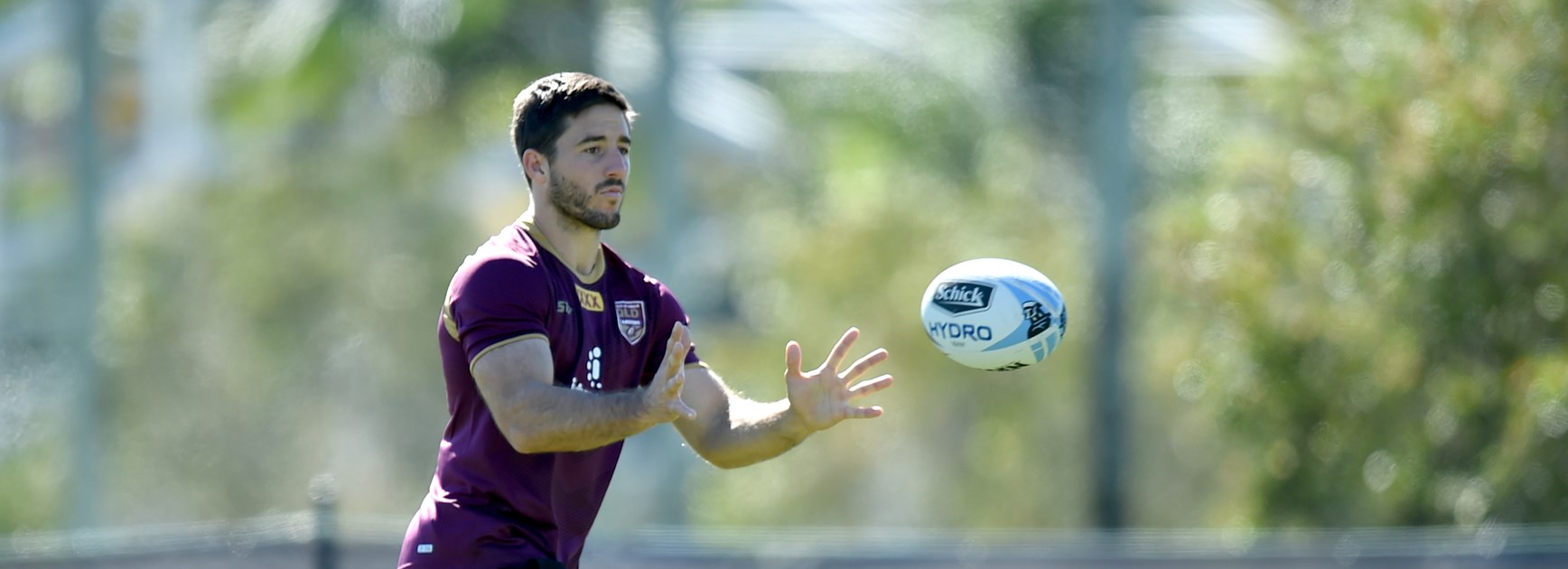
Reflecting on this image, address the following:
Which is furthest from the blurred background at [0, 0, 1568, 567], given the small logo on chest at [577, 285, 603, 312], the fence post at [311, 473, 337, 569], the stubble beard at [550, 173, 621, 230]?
the stubble beard at [550, 173, 621, 230]

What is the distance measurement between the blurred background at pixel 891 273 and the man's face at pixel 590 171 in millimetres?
4178

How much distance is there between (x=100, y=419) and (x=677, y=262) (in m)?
5.79

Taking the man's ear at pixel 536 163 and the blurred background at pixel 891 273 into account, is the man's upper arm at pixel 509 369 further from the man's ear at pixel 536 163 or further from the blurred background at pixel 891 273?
the blurred background at pixel 891 273

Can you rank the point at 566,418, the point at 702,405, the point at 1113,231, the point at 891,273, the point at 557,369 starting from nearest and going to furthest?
the point at 566,418 → the point at 557,369 → the point at 702,405 → the point at 1113,231 → the point at 891,273

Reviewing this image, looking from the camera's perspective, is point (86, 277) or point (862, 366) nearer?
point (862, 366)

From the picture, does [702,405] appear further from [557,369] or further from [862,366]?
[557,369]

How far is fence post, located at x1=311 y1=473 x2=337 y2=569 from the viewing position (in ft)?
29.5

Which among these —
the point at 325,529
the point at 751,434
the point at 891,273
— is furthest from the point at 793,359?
the point at 891,273

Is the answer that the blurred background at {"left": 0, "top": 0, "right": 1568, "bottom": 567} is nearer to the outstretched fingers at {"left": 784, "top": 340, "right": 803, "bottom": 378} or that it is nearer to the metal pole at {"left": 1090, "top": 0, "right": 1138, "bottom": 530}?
the metal pole at {"left": 1090, "top": 0, "right": 1138, "bottom": 530}

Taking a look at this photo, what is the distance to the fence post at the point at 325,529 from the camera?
354 inches

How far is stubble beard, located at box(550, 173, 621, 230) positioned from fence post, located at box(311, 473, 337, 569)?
3.99 metres

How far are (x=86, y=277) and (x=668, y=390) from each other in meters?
12.7

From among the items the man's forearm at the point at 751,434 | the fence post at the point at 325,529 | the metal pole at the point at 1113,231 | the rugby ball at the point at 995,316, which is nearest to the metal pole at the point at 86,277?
the fence post at the point at 325,529

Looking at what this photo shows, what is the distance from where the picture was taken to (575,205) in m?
5.43
